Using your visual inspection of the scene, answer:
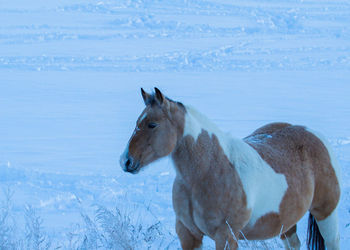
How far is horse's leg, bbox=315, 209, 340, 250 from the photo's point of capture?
3316 millimetres

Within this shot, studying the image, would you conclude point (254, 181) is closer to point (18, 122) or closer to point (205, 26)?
point (18, 122)

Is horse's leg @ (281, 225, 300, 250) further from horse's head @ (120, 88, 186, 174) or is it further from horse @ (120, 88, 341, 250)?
horse's head @ (120, 88, 186, 174)

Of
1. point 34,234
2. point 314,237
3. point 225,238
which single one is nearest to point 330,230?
point 314,237

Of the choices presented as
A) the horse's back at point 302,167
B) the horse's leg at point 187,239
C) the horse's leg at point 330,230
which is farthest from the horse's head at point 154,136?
the horse's leg at point 330,230

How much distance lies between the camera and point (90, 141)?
7.33m

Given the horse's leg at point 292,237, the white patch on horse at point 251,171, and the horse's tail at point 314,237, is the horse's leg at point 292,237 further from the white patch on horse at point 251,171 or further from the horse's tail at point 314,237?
the white patch on horse at point 251,171

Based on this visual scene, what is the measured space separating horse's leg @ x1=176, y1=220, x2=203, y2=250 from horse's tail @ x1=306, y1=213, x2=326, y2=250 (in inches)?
38.0

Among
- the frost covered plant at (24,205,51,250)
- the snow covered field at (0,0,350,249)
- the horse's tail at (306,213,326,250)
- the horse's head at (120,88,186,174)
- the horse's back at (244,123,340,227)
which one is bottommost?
the snow covered field at (0,0,350,249)

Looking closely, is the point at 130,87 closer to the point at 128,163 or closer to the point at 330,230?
the point at 330,230

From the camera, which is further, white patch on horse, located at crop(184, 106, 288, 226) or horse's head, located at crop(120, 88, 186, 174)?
white patch on horse, located at crop(184, 106, 288, 226)

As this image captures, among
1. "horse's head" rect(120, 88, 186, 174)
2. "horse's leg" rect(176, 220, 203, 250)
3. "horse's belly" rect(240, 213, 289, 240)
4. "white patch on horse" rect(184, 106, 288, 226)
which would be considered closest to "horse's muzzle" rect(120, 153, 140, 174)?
"horse's head" rect(120, 88, 186, 174)

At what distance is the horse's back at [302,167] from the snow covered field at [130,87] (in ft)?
1.44

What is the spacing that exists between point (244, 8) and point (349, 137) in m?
12.0

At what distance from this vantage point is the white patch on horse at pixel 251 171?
2.77 m
